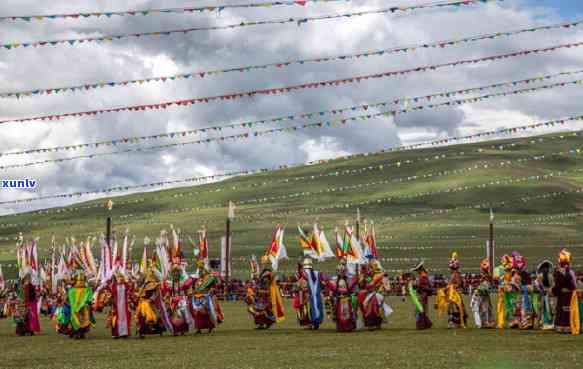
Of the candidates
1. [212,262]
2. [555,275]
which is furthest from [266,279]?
[212,262]

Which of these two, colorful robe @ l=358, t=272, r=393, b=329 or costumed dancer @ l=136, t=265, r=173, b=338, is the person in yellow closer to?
costumed dancer @ l=136, t=265, r=173, b=338

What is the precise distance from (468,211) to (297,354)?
141 m

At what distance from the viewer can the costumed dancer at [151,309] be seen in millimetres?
29406

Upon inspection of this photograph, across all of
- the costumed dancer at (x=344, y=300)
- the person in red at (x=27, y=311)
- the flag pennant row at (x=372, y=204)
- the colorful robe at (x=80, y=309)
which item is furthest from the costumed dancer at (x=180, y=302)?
the flag pennant row at (x=372, y=204)

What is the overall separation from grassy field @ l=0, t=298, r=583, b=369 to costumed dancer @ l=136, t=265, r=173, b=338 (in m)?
0.72

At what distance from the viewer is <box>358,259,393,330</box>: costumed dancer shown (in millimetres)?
30688

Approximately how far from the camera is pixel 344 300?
30.6 meters

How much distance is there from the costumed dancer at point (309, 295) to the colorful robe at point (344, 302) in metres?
0.80

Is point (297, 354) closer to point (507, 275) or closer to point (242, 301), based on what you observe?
point (507, 275)

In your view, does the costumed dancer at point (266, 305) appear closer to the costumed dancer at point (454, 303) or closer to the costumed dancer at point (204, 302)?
the costumed dancer at point (204, 302)

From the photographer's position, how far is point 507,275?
31.1 metres

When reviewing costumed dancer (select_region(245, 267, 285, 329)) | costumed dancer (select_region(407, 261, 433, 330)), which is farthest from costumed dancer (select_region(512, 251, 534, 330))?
costumed dancer (select_region(245, 267, 285, 329))

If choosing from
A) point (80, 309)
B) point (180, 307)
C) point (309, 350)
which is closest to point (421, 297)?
point (180, 307)

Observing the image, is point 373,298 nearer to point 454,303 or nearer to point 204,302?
point 454,303
